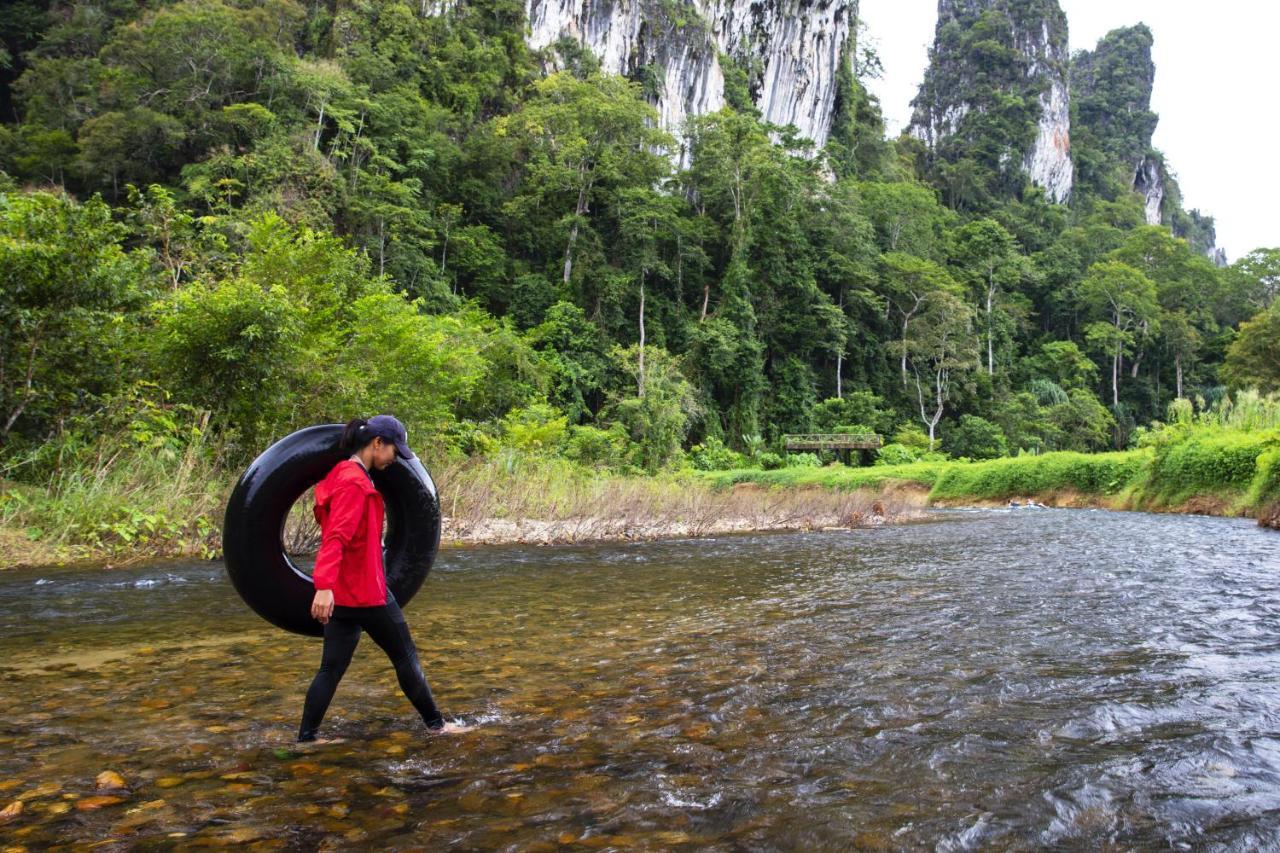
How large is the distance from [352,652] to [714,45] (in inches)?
1896

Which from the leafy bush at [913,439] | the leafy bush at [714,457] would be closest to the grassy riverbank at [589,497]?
the leafy bush at [714,457]

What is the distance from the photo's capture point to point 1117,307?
45781 millimetres

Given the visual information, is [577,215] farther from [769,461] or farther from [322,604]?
[322,604]

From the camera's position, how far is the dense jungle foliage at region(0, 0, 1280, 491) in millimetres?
15467

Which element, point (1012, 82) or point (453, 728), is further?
point (1012, 82)

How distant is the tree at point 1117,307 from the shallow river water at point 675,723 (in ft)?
150

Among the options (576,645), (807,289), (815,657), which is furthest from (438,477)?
(807,289)

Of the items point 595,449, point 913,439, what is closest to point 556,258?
point 595,449

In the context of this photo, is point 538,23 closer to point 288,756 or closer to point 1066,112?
point 288,756

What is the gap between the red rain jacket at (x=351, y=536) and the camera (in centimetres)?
266

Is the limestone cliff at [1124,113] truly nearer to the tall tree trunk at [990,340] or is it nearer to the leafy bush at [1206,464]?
the tall tree trunk at [990,340]

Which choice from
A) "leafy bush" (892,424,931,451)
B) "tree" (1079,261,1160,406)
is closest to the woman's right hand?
"leafy bush" (892,424,931,451)

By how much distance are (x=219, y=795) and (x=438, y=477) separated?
28.2 feet

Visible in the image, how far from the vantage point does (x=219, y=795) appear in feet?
7.35
